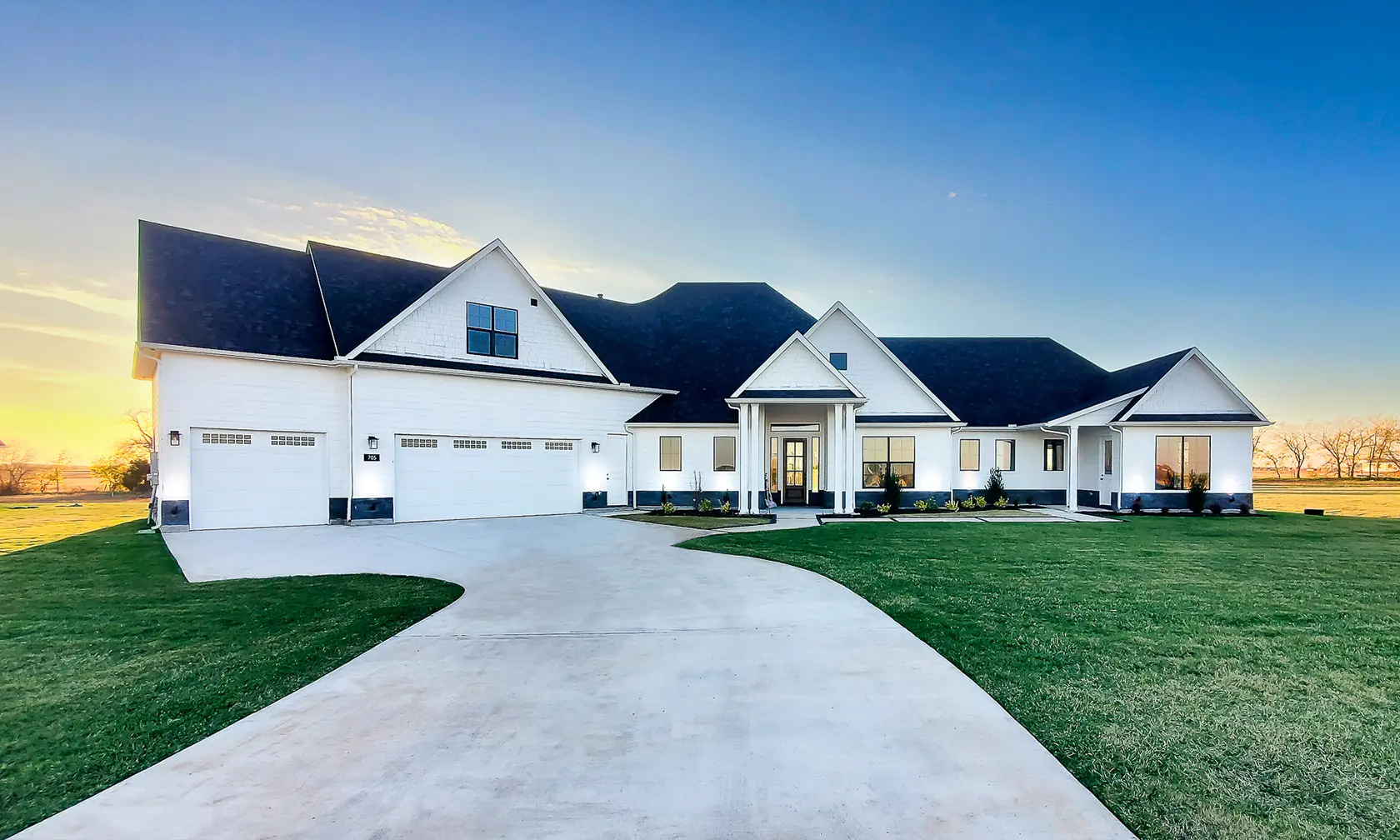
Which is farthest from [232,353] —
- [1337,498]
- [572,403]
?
[1337,498]

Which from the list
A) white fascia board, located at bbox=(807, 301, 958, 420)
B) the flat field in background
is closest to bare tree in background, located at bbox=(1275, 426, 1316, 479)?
the flat field in background

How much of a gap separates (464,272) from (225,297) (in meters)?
6.23

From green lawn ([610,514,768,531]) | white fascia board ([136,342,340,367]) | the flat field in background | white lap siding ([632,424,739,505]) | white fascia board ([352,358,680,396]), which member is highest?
white fascia board ([136,342,340,367])

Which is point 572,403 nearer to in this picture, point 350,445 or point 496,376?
point 496,376

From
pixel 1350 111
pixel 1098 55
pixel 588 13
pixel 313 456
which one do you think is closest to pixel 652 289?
pixel 588 13

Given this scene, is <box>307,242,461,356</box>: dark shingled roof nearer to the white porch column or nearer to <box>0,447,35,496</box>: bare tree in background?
the white porch column

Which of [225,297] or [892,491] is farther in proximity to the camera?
[892,491]

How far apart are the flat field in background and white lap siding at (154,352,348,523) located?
32.3 m

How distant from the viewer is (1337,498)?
27438 mm

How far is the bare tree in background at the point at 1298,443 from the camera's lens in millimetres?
47781

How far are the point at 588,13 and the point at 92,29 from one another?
9731mm

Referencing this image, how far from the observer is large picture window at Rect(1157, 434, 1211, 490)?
19.7 meters

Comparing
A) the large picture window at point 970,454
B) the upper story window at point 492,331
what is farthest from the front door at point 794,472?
the upper story window at point 492,331

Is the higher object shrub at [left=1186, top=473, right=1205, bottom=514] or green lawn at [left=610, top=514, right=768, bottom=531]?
shrub at [left=1186, top=473, right=1205, bottom=514]
